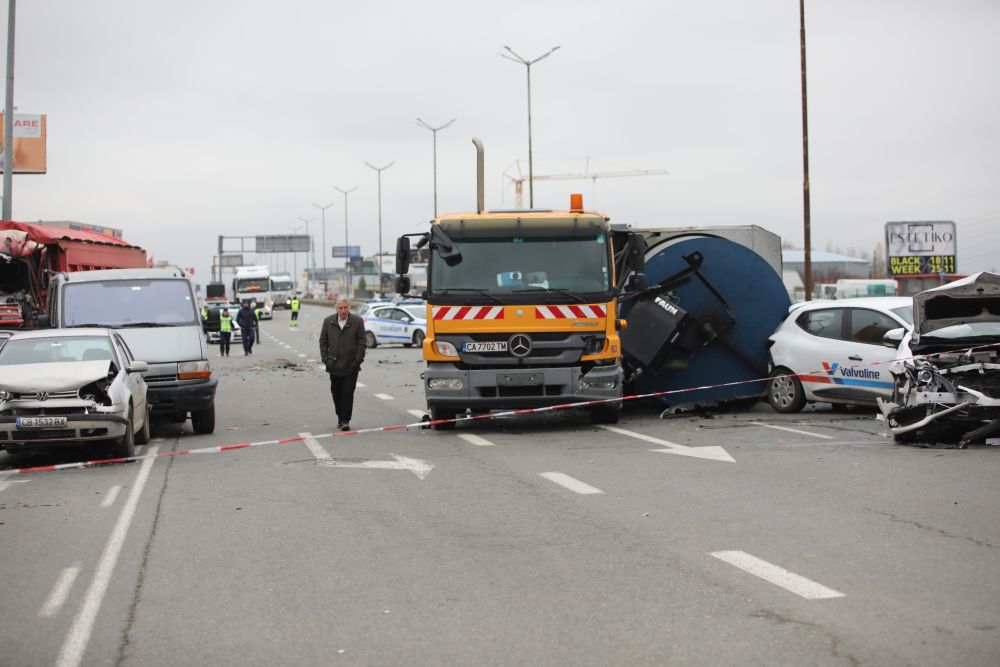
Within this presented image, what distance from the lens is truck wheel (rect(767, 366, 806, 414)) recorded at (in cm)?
1661

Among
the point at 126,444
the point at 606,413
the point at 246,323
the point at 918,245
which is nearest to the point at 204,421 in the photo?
the point at 126,444

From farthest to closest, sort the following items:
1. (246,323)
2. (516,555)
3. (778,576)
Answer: (246,323)
(516,555)
(778,576)

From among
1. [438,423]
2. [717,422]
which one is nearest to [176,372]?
[438,423]

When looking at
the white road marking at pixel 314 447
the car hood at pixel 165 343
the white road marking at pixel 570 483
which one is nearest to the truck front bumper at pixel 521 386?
the white road marking at pixel 314 447

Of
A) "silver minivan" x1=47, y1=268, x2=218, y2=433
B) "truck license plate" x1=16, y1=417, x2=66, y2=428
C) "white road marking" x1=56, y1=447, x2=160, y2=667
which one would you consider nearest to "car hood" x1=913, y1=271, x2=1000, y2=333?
"white road marking" x1=56, y1=447, x2=160, y2=667

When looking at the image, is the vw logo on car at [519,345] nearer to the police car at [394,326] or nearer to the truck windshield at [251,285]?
the police car at [394,326]

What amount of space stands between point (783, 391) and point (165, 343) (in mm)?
8475

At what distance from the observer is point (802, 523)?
27.5ft

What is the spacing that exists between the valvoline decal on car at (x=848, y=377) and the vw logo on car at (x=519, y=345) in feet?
13.1

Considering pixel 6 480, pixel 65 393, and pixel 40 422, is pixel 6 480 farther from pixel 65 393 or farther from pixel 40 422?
pixel 65 393

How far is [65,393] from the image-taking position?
1289cm

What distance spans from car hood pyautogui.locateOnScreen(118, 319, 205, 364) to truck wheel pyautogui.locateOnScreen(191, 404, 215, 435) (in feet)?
2.47

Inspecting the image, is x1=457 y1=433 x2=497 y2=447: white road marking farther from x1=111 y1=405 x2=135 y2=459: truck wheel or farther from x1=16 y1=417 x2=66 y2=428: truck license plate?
x1=16 y1=417 x2=66 y2=428: truck license plate

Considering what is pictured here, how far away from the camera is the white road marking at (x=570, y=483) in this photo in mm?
10211
